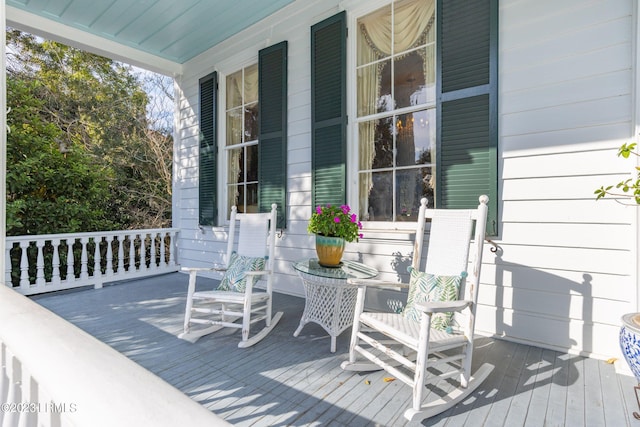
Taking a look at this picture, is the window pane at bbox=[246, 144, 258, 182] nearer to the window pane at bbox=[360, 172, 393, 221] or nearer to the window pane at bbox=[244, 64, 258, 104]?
the window pane at bbox=[244, 64, 258, 104]

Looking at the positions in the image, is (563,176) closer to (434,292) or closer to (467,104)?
(467,104)

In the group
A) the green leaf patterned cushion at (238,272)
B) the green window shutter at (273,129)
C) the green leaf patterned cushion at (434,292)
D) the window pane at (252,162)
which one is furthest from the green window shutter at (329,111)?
the green leaf patterned cushion at (434,292)

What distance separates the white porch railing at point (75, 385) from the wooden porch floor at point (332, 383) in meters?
1.07

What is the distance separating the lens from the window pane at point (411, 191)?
2.99 m

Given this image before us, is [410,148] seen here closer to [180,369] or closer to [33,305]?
[180,369]

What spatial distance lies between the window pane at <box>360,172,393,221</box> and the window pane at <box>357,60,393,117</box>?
2.14 ft

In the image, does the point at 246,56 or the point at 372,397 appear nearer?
the point at 372,397

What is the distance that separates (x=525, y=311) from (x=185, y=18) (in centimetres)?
472

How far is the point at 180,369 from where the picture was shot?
213cm

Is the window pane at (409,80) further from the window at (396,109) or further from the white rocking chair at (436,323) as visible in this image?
the white rocking chair at (436,323)

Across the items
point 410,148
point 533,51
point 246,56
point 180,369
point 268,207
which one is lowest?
point 180,369

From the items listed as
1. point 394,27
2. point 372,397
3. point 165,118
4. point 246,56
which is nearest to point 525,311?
point 372,397

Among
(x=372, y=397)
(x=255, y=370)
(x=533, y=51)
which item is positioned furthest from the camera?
(x=533, y=51)

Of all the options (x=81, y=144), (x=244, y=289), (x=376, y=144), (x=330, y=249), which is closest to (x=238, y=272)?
(x=244, y=289)
